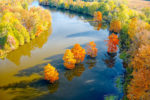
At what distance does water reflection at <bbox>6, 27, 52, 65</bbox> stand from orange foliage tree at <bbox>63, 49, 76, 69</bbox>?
1552 centimetres

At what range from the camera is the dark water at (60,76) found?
28125 millimetres

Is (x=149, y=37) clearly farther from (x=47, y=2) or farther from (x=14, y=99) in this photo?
(x=47, y=2)

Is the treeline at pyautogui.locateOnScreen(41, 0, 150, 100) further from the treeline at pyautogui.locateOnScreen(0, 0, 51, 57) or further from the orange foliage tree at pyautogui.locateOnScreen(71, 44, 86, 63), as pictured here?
the treeline at pyautogui.locateOnScreen(0, 0, 51, 57)

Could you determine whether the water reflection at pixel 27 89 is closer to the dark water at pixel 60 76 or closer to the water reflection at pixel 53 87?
the dark water at pixel 60 76

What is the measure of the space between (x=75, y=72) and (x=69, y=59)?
13.5 ft

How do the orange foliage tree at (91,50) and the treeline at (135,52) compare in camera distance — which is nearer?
A: the treeline at (135,52)

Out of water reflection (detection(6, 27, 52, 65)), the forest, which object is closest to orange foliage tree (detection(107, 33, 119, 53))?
the forest

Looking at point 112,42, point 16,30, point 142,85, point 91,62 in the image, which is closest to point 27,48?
point 16,30

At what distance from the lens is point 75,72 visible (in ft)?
115

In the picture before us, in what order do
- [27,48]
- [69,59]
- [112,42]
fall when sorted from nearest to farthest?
[69,59]
[112,42]
[27,48]

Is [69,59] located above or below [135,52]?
below

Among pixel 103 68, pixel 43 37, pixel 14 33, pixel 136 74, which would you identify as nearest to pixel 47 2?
pixel 43 37

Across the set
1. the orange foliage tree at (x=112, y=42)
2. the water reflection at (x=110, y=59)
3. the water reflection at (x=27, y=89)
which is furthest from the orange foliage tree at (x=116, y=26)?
the water reflection at (x=27, y=89)

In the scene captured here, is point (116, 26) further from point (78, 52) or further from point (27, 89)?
point (27, 89)
